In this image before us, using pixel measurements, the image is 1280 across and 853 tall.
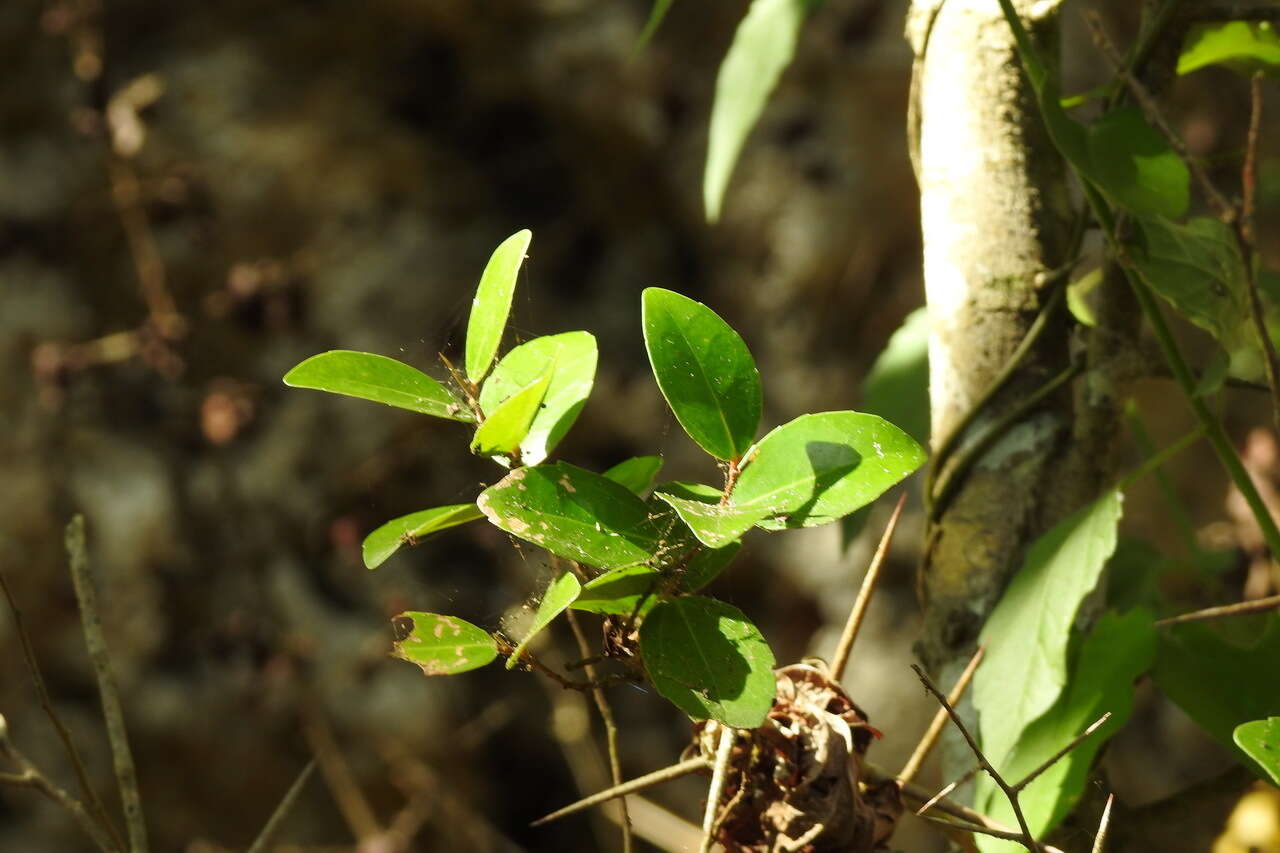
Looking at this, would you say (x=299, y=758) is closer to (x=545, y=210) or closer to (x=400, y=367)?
(x=545, y=210)

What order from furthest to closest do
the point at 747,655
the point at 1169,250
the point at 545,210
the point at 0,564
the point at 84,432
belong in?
the point at 545,210
the point at 84,432
the point at 0,564
the point at 1169,250
the point at 747,655

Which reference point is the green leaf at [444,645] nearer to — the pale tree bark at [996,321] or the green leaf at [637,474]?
the green leaf at [637,474]

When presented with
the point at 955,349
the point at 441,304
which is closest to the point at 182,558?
the point at 441,304

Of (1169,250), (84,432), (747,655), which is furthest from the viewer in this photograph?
(84,432)

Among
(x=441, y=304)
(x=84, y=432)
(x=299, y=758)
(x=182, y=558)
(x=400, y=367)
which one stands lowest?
(x=299, y=758)

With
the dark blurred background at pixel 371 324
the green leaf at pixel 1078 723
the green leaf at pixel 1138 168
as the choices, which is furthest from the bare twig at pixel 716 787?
the dark blurred background at pixel 371 324

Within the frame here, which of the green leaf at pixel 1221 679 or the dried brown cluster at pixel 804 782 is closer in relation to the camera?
the dried brown cluster at pixel 804 782

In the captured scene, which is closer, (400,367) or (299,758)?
(400,367)
